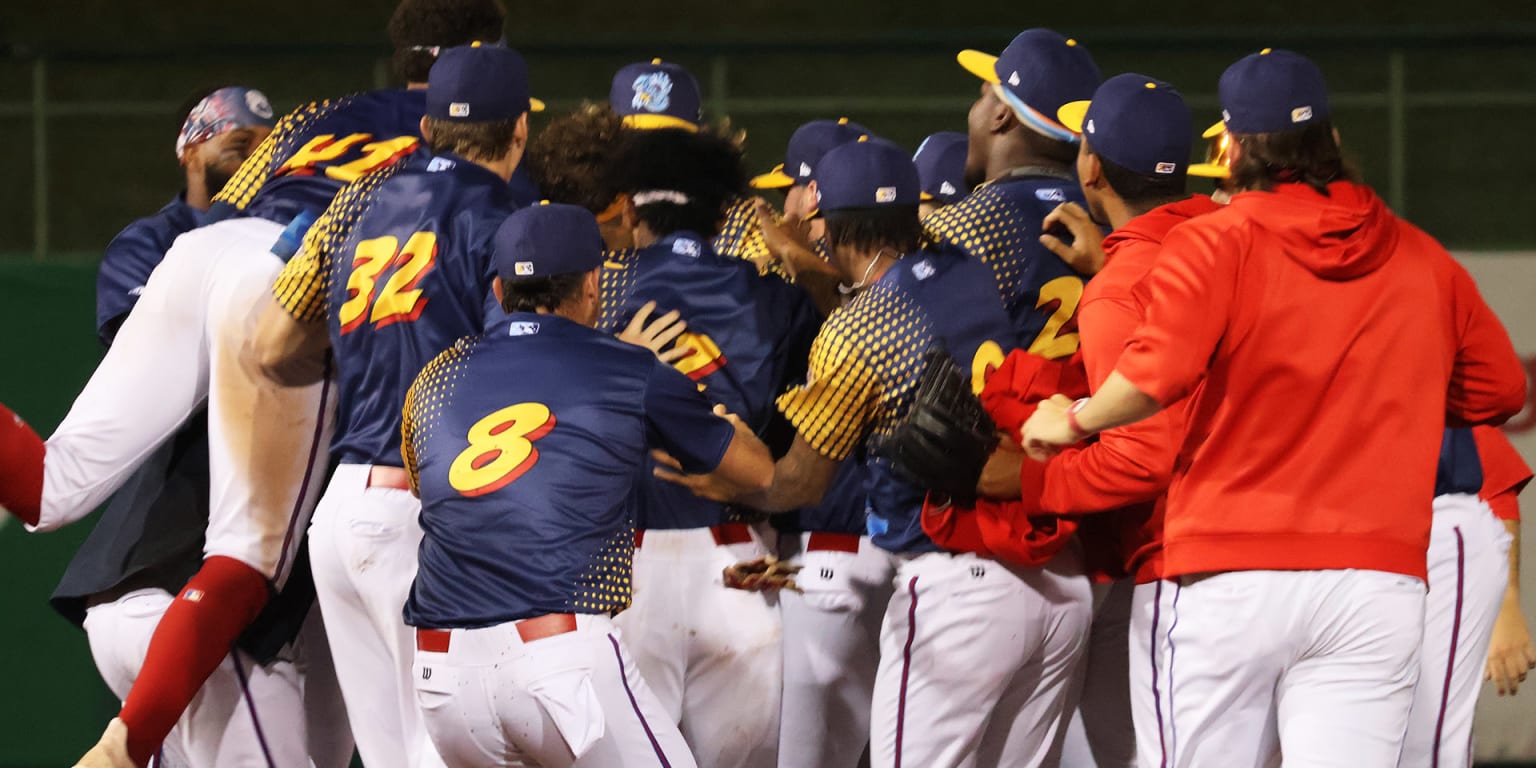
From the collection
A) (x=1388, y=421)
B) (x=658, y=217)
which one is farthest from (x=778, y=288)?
(x=1388, y=421)

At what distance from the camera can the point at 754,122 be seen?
8930 millimetres

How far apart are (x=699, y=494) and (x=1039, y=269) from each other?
1099 millimetres

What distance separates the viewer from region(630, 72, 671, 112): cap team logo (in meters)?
5.50

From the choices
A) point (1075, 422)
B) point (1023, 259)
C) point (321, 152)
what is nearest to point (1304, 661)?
point (1075, 422)

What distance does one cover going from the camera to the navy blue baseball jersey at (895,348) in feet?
14.3

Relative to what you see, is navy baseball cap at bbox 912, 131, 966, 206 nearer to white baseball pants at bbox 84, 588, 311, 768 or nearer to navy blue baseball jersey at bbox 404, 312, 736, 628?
navy blue baseball jersey at bbox 404, 312, 736, 628

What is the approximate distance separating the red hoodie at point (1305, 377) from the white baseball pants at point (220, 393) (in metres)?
2.63

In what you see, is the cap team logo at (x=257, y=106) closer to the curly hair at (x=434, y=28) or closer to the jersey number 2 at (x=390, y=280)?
the curly hair at (x=434, y=28)

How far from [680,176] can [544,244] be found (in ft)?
2.62

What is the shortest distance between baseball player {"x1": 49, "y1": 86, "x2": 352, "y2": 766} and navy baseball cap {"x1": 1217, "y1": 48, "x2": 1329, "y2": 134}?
3091 mm

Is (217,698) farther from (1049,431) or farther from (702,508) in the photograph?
(1049,431)

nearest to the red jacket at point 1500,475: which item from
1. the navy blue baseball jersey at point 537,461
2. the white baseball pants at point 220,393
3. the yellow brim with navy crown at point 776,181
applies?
the navy blue baseball jersey at point 537,461

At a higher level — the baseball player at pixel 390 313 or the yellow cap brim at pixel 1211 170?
the yellow cap brim at pixel 1211 170

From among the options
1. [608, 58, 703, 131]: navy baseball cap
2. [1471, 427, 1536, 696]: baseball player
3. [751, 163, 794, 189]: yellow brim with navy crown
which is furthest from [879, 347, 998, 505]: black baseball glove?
[751, 163, 794, 189]: yellow brim with navy crown
